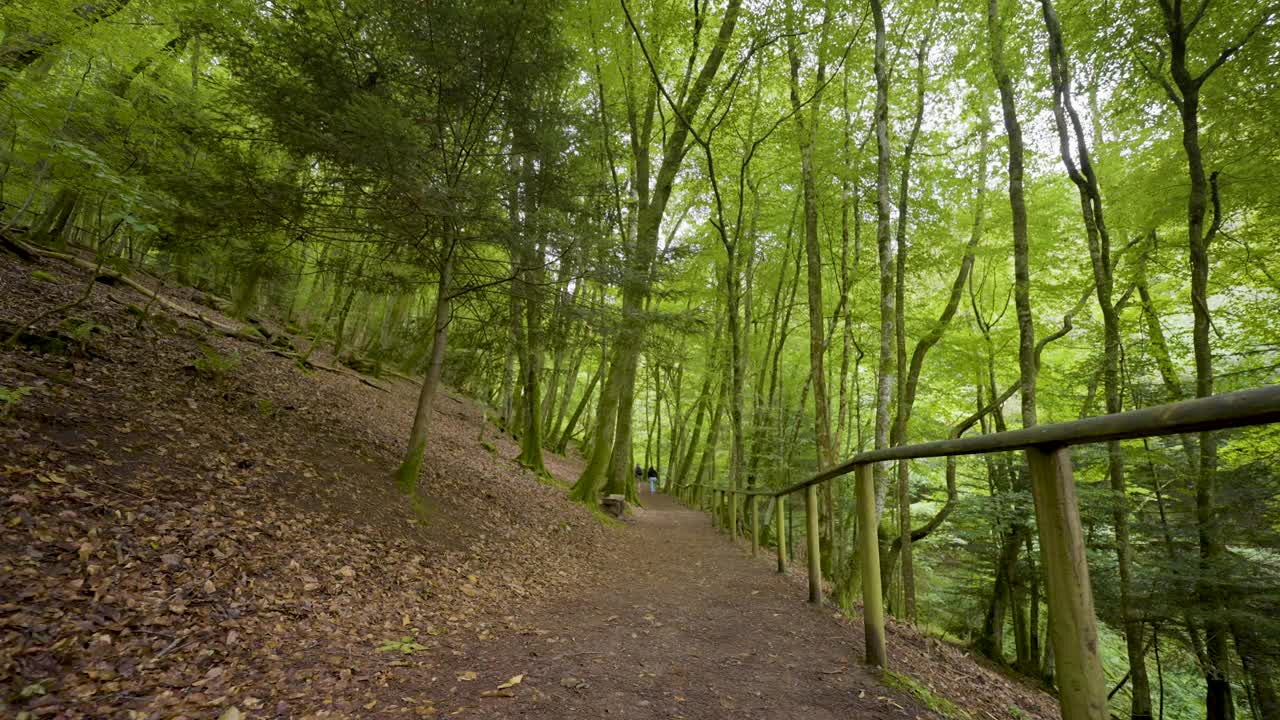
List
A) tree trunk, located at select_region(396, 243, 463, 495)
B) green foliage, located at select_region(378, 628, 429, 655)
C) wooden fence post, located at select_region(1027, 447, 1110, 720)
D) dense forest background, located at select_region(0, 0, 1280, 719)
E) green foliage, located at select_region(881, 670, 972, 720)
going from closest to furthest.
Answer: wooden fence post, located at select_region(1027, 447, 1110, 720), green foliage, located at select_region(881, 670, 972, 720), green foliage, located at select_region(378, 628, 429, 655), dense forest background, located at select_region(0, 0, 1280, 719), tree trunk, located at select_region(396, 243, 463, 495)

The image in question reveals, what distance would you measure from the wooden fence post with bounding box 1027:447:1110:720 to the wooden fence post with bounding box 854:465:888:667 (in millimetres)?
1520

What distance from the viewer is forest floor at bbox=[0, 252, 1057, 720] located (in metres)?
2.70

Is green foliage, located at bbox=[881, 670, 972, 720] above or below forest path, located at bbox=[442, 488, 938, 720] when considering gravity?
above

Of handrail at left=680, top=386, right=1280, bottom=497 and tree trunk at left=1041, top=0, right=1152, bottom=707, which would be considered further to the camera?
Answer: tree trunk at left=1041, top=0, right=1152, bottom=707

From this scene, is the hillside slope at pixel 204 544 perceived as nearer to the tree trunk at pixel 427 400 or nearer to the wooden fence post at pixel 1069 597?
the tree trunk at pixel 427 400

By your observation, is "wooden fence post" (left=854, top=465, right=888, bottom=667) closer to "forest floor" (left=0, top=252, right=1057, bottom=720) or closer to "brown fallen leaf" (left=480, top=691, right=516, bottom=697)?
"forest floor" (left=0, top=252, right=1057, bottom=720)

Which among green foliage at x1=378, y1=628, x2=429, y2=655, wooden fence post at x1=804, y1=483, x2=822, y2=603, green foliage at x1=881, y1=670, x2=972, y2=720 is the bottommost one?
green foliage at x1=378, y1=628, x2=429, y2=655

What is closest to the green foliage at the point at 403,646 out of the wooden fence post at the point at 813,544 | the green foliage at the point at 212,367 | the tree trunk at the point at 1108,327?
the wooden fence post at the point at 813,544

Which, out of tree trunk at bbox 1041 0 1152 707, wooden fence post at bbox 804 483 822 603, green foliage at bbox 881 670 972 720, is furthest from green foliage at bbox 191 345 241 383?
tree trunk at bbox 1041 0 1152 707

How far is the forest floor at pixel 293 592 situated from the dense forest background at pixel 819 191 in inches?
49.2

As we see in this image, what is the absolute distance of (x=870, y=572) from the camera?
3.37 m

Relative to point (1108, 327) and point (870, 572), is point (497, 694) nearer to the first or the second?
point (870, 572)

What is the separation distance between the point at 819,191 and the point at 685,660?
1013cm

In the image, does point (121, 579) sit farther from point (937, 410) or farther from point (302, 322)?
point (937, 410)
